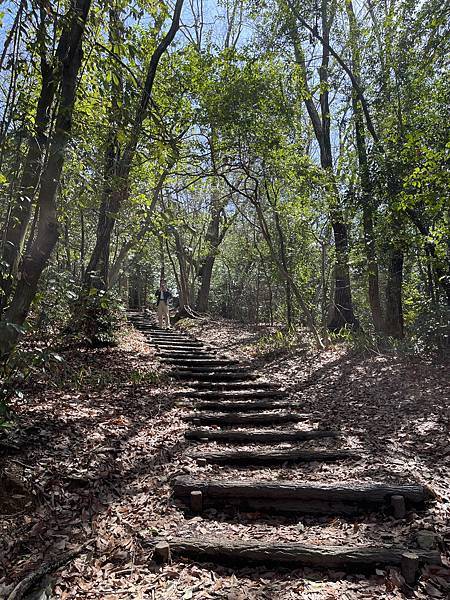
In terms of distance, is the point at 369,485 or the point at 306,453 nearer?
the point at 369,485

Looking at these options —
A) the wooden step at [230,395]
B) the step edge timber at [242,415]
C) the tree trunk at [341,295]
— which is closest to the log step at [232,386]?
the wooden step at [230,395]

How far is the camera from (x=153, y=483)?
12.3 feet

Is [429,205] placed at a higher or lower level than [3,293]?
higher

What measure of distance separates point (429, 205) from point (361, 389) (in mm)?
3896

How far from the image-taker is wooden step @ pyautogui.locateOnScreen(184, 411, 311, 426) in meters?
5.32

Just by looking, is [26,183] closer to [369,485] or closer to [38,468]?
[38,468]

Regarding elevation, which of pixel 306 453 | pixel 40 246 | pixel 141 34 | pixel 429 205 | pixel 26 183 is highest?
pixel 141 34

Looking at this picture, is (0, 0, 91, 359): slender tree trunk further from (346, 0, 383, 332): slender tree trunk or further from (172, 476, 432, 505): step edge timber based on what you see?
(346, 0, 383, 332): slender tree trunk

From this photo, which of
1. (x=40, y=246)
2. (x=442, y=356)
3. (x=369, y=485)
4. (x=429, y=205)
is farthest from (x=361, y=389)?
(x=40, y=246)

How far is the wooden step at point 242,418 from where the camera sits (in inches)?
209

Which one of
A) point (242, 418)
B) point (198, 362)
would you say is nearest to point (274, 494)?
point (242, 418)

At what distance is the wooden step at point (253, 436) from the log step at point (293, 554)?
1.81 m

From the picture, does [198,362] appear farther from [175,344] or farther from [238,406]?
[238,406]

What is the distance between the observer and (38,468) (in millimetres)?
3385
